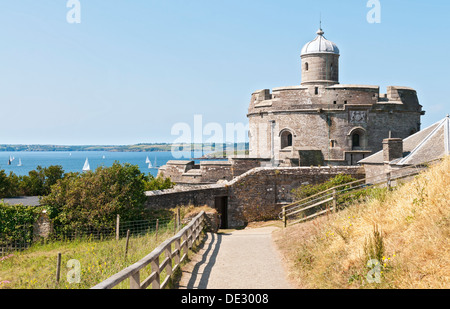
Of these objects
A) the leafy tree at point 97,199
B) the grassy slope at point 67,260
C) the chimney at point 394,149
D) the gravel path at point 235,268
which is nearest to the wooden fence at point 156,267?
the gravel path at point 235,268

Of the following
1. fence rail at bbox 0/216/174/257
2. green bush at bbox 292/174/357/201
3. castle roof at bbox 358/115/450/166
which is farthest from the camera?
green bush at bbox 292/174/357/201

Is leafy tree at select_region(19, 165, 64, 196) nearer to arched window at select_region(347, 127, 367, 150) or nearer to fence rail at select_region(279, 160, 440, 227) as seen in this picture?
fence rail at select_region(279, 160, 440, 227)

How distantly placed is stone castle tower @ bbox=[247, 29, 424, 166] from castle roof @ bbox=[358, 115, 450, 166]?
7260 millimetres

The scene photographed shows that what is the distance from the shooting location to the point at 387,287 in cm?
736

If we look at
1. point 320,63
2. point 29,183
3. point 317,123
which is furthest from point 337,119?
point 29,183

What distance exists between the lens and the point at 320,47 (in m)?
33.1

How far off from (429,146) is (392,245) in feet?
45.8

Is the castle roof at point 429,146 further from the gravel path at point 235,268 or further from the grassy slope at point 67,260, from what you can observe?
the grassy slope at point 67,260

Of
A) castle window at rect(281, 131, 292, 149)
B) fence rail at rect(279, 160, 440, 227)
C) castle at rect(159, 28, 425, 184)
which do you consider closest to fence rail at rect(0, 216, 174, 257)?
fence rail at rect(279, 160, 440, 227)

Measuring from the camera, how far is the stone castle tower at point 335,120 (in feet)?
101

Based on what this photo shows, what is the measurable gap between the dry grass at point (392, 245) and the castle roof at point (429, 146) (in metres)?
9.10

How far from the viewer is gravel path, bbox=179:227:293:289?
31.3 feet

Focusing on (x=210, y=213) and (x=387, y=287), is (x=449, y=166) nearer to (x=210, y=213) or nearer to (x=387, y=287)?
(x=387, y=287)
